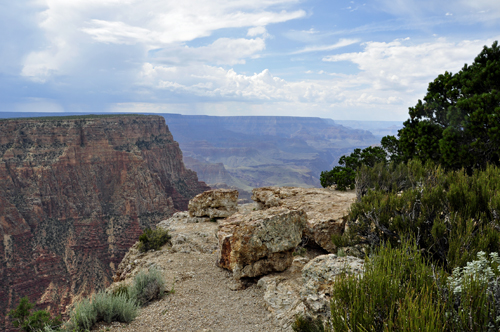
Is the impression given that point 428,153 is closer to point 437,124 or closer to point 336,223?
point 437,124

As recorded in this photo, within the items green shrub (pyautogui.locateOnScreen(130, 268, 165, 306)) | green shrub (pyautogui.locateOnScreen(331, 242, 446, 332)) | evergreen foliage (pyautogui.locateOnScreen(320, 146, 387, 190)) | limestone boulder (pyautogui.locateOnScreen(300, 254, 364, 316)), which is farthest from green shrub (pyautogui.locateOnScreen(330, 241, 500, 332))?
evergreen foliage (pyautogui.locateOnScreen(320, 146, 387, 190))

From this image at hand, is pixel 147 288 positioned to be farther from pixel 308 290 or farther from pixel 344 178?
pixel 344 178

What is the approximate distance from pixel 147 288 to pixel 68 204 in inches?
2550

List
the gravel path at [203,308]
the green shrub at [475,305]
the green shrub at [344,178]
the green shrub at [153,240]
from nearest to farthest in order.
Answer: the green shrub at [475,305] → the gravel path at [203,308] → the green shrub at [153,240] → the green shrub at [344,178]

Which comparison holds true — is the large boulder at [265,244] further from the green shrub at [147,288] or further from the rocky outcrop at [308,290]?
the green shrub at [147,288]

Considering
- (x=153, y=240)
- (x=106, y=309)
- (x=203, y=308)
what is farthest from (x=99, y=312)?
(x=153, y=240)

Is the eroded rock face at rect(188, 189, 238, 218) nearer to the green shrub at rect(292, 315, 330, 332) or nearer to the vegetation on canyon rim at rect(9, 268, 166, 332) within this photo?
the vegetation on canyon rim at rect(9, 268, 166, 332)

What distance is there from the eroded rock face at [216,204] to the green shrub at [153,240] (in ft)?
12.2

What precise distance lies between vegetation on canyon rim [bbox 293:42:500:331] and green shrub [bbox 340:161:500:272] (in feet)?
0.08

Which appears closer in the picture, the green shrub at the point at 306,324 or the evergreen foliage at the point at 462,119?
the green shrub at the point at 306,324

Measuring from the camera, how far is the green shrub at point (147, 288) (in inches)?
319

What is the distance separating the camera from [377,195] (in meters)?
8.26

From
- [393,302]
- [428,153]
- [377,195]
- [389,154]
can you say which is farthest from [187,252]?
[389,154]

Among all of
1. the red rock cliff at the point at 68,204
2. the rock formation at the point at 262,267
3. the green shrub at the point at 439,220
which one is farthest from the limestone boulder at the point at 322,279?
the red rock cliff at the point at 68,204
